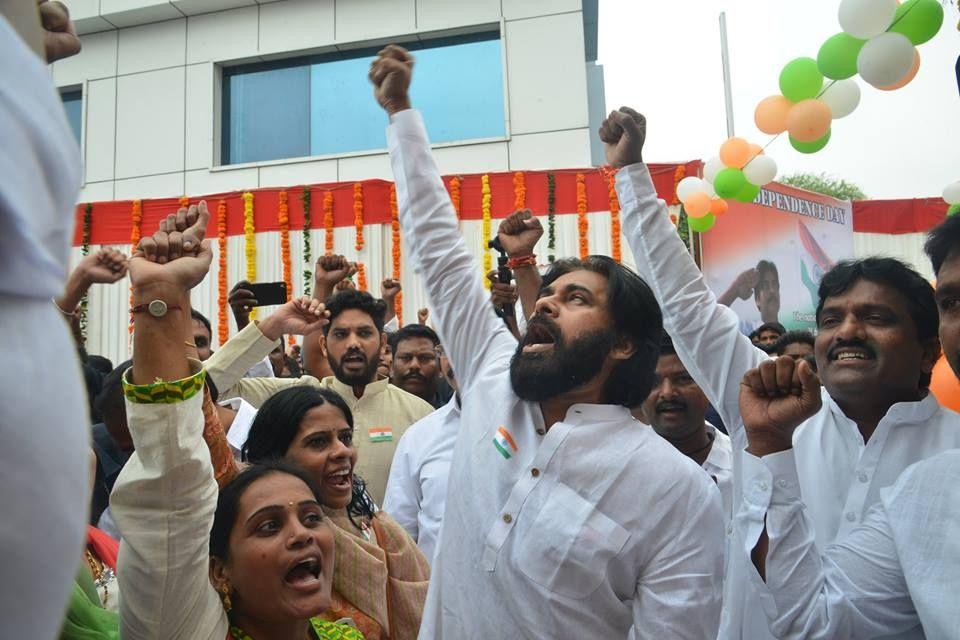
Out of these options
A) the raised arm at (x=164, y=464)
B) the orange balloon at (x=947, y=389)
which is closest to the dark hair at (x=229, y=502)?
the raised arm at (x=164, y=464)

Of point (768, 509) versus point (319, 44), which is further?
point (319, 44)

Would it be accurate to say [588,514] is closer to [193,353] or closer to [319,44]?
[193,353]

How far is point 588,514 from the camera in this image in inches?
62.5

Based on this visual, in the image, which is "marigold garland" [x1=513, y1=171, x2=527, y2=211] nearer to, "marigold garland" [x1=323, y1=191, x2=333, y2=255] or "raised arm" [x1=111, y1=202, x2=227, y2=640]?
"marigold garland" [x1=323, y1=191, x2=333, y2=255]

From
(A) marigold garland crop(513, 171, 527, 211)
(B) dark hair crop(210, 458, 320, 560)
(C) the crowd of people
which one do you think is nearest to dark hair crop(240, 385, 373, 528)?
(C) the crowd of people

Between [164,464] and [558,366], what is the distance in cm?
91

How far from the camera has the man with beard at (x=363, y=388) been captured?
11.5ft

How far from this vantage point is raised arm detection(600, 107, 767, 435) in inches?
82.2

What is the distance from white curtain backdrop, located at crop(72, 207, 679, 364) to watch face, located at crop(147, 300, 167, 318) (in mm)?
7206

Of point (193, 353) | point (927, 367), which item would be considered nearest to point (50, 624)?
point (193, 353)

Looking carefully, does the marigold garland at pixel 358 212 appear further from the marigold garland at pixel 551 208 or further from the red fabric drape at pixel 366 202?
the marigold garland at pixel 551 208

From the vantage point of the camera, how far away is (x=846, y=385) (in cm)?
185

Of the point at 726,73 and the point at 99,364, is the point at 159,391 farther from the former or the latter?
the point at 726,73

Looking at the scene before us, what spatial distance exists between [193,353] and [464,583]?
0.79 metres
